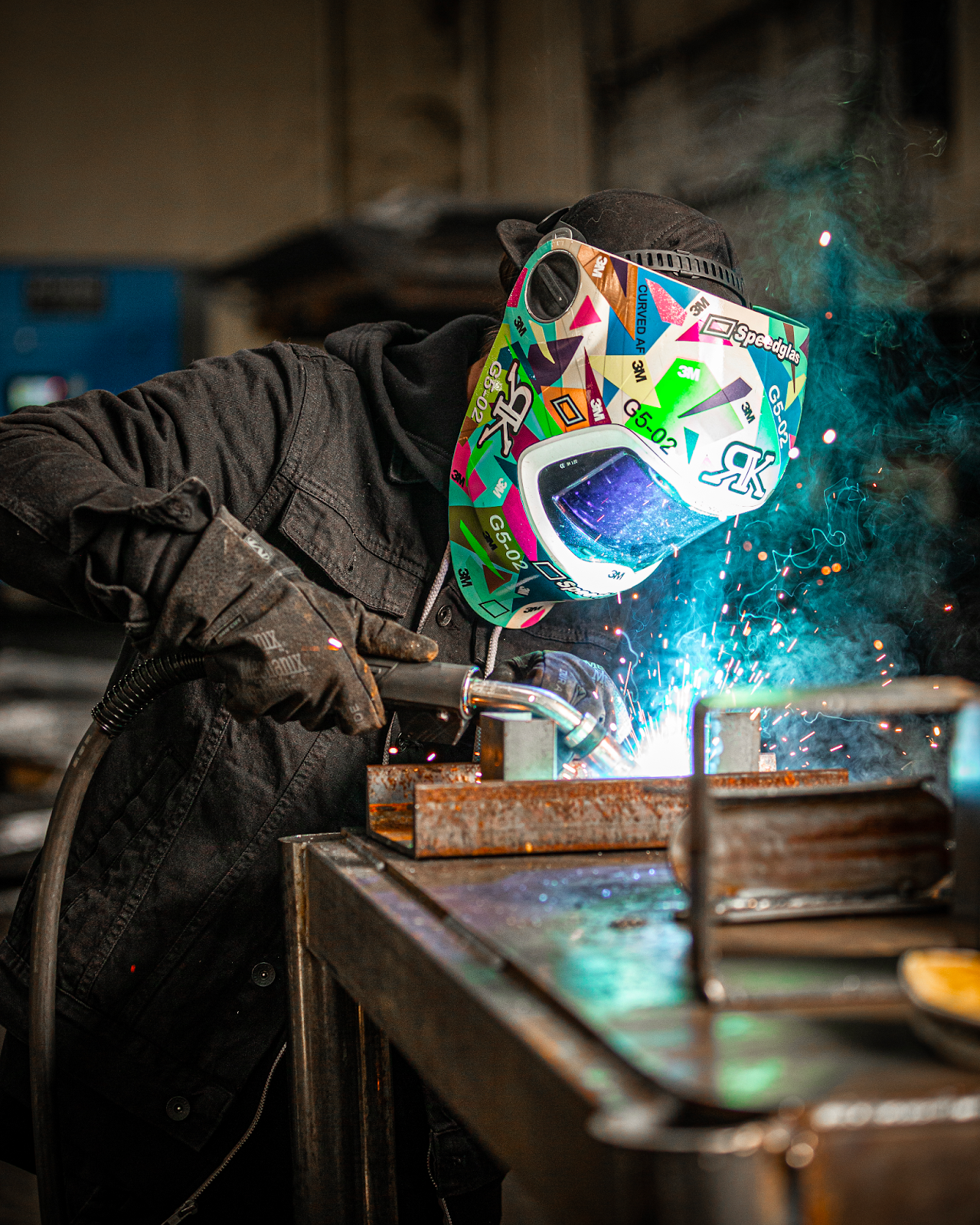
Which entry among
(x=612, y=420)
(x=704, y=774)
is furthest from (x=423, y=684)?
(x=704, y=774)

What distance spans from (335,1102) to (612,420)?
35.7 inches

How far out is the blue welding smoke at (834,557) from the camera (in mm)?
2041

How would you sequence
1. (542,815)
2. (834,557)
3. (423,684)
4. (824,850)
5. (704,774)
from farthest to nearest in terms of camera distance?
(834,557)
(423,684)
(542,815)
(824,850)
(704,774)

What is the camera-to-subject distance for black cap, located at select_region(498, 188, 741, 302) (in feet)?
4.99

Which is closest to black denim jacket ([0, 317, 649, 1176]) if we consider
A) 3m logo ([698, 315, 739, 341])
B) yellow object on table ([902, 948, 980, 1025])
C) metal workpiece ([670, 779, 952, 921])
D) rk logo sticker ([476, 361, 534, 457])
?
rk logo sticker ([476, 361, 534, 457])

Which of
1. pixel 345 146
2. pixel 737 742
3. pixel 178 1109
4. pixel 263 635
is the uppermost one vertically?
pixel 345 146

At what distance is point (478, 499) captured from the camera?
5.19ft

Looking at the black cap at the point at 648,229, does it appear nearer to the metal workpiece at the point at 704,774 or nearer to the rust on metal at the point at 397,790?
the rust on metal at the point at 397,790

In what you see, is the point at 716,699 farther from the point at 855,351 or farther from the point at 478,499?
the point at 855,351

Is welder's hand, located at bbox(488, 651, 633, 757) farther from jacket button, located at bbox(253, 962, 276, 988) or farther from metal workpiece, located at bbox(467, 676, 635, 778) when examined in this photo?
jacket button, located at bbox(253, 962, 276, 988)

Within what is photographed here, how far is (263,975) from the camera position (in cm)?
148

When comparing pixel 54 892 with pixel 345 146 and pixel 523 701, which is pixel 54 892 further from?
pixel 345 146

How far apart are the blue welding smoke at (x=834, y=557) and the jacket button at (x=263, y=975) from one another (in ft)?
1.93

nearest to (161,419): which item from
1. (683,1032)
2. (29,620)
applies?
(683,1032)
